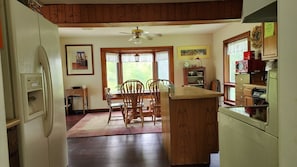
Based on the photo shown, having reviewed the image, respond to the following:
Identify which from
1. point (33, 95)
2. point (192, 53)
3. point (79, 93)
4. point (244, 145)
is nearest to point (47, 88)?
point (33, 95)

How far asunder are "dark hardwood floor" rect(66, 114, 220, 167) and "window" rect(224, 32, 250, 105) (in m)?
2.70

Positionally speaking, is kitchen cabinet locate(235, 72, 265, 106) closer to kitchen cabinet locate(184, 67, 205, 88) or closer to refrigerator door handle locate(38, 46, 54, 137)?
kitchen cabinet locate(184, 67, 205, 88)

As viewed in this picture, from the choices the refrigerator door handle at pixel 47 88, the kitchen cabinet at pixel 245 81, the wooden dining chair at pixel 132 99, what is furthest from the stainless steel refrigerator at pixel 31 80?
the kitchen cabinet at pixel 245 81

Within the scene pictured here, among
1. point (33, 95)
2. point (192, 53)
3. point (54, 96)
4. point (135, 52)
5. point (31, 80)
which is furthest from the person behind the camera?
point (135, 52)

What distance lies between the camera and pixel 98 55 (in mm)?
6402

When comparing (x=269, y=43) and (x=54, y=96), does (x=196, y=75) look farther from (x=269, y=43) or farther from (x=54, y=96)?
(x=54, y=96)

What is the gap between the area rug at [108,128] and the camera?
4.07 metres

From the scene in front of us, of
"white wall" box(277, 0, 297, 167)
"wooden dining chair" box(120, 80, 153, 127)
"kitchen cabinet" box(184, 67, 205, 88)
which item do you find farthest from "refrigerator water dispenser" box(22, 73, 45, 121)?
"kitchen cabinet" box(184, 67, 205, 88)

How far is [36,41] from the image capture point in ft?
5.66

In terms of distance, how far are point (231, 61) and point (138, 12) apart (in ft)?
11.0

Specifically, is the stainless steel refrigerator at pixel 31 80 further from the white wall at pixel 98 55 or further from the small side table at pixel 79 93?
the white wall at pixel 98 55

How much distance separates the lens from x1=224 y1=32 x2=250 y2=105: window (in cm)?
501

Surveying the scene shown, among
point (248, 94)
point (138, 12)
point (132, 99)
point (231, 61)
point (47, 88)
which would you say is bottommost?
point (132, 99)

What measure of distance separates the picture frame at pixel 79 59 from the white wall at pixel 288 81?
6.17 metres
